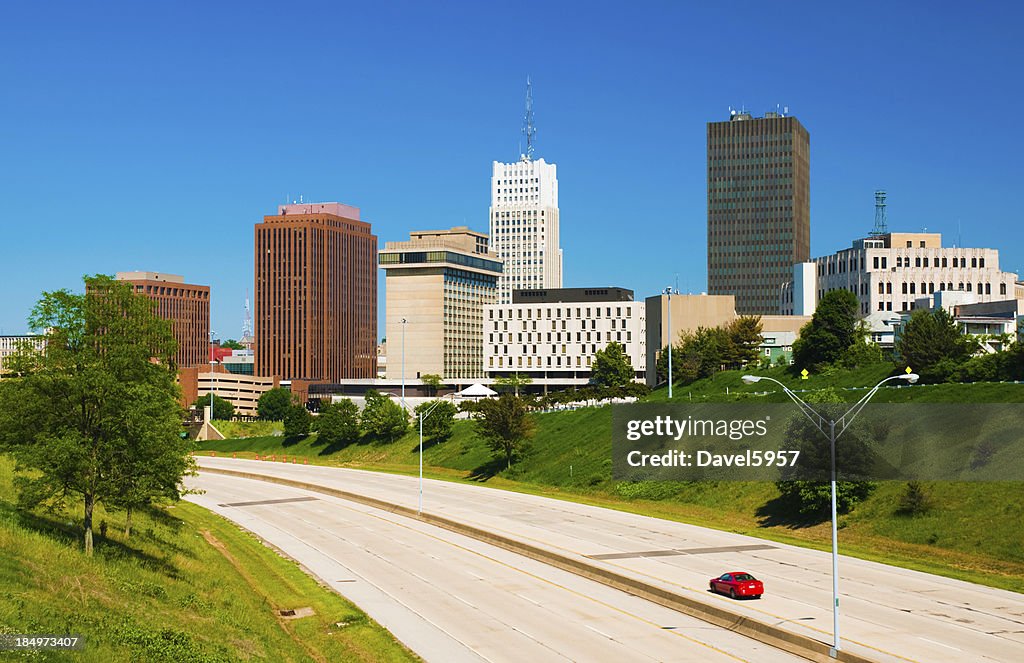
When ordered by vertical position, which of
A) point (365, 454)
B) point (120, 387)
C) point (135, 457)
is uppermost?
point (120, 387)

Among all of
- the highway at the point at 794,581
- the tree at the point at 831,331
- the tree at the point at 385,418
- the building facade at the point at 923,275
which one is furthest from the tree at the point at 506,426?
the building facade at the point at 923,275

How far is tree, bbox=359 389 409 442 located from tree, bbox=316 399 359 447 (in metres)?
1.76

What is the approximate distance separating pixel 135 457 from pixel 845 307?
3917 inches

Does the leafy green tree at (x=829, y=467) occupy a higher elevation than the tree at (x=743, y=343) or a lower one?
lower

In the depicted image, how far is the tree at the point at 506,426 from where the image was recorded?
102312mm

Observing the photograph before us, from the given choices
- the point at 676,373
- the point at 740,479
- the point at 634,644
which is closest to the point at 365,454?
the point at 676,373

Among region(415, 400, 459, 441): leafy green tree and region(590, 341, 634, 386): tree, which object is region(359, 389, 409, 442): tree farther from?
region(590, 341, 634, 386): tree

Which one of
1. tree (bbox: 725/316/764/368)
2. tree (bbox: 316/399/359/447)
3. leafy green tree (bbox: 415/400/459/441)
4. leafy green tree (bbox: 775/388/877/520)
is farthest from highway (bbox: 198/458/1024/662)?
tree (bbox: 725/316/764/368)

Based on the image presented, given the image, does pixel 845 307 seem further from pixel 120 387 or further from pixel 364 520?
pixel 120 387

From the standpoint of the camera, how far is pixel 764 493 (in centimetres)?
7225

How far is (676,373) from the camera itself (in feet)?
458

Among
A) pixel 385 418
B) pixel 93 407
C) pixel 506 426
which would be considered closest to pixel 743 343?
pixel 385 418

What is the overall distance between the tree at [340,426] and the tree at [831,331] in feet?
193

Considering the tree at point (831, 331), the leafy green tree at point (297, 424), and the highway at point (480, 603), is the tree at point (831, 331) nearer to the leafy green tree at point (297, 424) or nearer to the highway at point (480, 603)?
the highway at point (480, 603)
